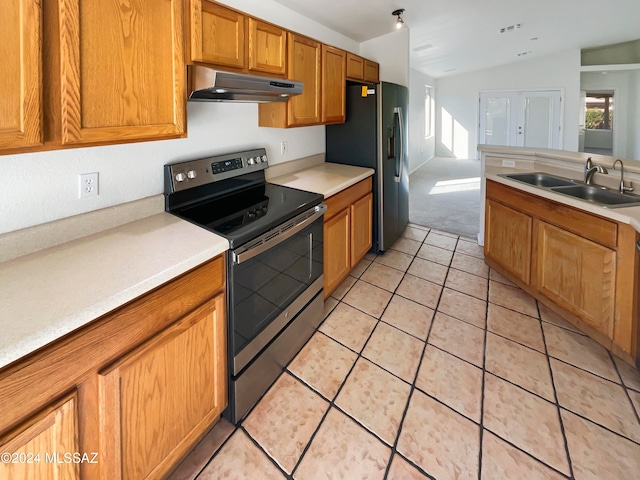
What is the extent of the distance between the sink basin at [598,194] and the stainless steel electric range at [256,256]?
1756 mm

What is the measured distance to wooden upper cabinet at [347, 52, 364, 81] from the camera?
3061 millimetres

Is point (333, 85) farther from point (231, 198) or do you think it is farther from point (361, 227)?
point (231, 198)

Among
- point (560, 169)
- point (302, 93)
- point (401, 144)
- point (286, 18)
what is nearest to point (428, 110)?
point (401, 144)

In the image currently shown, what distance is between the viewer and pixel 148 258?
1.23 m

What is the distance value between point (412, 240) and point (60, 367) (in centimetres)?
350

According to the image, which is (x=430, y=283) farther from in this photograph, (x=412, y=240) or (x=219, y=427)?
(x=219, y=427)

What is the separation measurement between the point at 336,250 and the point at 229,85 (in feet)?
4.49

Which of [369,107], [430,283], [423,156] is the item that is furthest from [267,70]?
[423,156]

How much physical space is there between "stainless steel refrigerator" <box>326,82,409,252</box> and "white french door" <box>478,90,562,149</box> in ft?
23.2

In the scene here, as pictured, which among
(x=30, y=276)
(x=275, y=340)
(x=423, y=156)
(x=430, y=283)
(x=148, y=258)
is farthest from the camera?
(x=423, y=156)

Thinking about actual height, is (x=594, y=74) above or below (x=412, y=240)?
above

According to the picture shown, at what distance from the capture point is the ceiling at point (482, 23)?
3.03 meters

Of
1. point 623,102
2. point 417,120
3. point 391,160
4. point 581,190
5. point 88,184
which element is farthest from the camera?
point 417,120

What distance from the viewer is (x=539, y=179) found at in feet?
9.40
